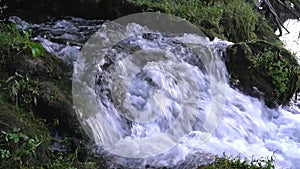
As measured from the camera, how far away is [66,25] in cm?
700

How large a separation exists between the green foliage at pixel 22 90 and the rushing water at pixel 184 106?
0.63 m

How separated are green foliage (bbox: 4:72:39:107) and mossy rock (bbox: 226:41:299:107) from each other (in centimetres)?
375

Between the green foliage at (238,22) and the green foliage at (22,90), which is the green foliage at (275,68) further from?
the green foliage at (22,90)

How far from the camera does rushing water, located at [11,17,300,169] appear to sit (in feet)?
14.4

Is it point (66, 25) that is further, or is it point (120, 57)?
point (66, 25)

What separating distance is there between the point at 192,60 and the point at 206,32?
4.61ft

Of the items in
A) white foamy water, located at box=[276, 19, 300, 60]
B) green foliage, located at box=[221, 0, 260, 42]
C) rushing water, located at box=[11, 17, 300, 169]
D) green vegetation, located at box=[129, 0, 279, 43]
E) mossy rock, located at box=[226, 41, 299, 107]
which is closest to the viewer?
rushing water, located at box=[11, 17, 300, 169]

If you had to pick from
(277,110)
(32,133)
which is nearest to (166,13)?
(277,110)

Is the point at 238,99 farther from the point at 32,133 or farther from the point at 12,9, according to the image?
the point at 12,9

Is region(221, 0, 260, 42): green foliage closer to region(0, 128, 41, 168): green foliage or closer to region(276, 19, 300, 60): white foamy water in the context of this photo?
region(276, 19, 300, 60): white foamy water

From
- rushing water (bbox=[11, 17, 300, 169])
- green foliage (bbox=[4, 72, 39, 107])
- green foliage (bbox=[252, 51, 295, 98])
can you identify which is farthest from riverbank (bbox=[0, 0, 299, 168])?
green foliage (bbox=[252, 51, 295, 98])

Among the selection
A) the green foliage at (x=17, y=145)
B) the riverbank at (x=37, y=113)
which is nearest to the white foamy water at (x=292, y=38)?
the riverbank at (x=37, y=113)

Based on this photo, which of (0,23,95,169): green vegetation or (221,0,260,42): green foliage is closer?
(0,23,95,169): green vegetation

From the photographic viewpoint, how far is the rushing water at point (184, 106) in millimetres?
4375
